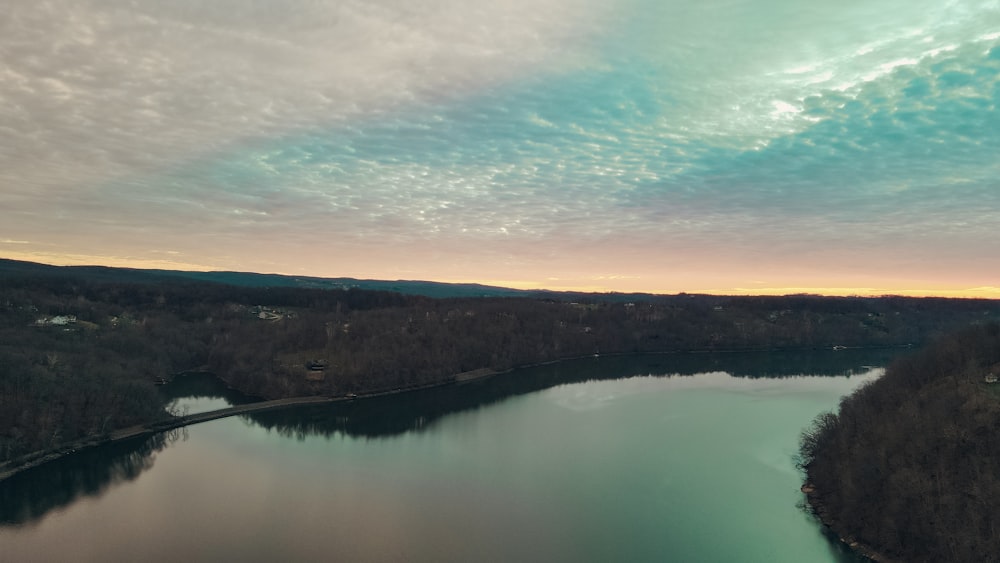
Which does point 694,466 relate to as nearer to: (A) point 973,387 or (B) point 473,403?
(A) point 973,387

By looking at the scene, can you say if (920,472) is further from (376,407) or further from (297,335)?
(297,335)

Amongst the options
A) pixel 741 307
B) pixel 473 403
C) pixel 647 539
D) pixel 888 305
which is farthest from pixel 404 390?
pixel 888 305

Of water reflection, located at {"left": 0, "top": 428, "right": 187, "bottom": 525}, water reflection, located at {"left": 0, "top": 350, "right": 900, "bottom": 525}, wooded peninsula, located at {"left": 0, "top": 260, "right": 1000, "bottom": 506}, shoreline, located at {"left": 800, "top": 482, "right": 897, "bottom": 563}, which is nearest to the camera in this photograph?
shoreline, located at {"left": 800, "top": 482, "right": 897, "bottom": 563}

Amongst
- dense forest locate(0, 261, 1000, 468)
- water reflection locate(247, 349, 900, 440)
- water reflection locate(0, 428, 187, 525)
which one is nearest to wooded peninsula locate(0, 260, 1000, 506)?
dense forest locate(0, 261, 1000, 468)

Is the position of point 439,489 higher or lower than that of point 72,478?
higher

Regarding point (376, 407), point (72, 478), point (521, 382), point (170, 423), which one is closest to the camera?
point (72, 478)

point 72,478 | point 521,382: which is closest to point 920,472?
point 72,478

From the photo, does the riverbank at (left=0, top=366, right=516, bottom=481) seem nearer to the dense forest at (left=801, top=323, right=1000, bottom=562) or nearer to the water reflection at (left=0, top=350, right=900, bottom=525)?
the water reflection at (left=0, top=350, right=900, bottom=525)
